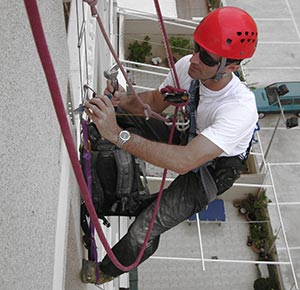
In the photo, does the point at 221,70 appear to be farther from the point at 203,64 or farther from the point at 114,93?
the point at 114,93

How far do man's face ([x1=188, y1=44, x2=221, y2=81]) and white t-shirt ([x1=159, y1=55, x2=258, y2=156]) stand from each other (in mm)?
119

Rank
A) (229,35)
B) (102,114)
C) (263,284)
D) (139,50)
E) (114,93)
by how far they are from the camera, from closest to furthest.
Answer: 1. (102,114)
2. (229,35)
3. (114,93)
4. (263,284)
5. (139,50)

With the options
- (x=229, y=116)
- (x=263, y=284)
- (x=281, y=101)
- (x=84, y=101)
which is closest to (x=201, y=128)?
(x=229, y=116)

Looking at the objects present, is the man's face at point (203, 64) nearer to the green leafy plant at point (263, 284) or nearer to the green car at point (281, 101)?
the green leafy plant at point (263, 284)

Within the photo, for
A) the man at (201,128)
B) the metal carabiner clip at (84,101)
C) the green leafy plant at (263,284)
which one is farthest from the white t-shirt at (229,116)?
the green leafy plant at (263,284)

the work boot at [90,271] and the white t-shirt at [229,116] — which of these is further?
the work boot at [90,271]

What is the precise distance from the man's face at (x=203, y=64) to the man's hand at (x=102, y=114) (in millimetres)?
646

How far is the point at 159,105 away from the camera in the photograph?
3395 mm

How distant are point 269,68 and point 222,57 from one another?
9.04 m

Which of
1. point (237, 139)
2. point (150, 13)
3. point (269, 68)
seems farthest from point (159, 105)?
point (269, 68)

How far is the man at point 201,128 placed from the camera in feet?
8.50

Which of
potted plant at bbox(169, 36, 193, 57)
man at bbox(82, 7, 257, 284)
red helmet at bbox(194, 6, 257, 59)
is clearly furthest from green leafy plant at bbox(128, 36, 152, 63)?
red helmet at bbox(194, 6, 257, 59)

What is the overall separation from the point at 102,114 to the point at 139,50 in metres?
8.91

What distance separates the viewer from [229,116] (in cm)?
269
